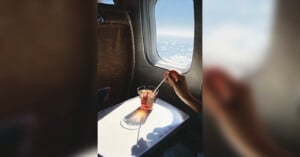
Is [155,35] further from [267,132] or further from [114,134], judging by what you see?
[267,132]

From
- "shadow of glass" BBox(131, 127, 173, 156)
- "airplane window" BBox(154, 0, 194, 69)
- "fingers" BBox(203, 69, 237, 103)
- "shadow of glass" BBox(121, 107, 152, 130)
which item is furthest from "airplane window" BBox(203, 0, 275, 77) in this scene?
"airplane window" BBox(154, 0, 194, 69)

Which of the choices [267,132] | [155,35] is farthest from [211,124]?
[155,35]

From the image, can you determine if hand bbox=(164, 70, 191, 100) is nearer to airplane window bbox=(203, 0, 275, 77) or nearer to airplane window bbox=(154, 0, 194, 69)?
airplane window bbox=(154, 0, 194, 69)

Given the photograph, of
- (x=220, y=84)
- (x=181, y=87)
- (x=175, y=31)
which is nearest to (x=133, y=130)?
(x=181, y=87)

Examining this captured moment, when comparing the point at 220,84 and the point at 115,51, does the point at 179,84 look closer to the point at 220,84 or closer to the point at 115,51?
the point at 220,84

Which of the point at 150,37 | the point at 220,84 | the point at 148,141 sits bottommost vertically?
the point at 148,141

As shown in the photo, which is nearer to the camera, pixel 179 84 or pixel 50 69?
pixel 50 69
